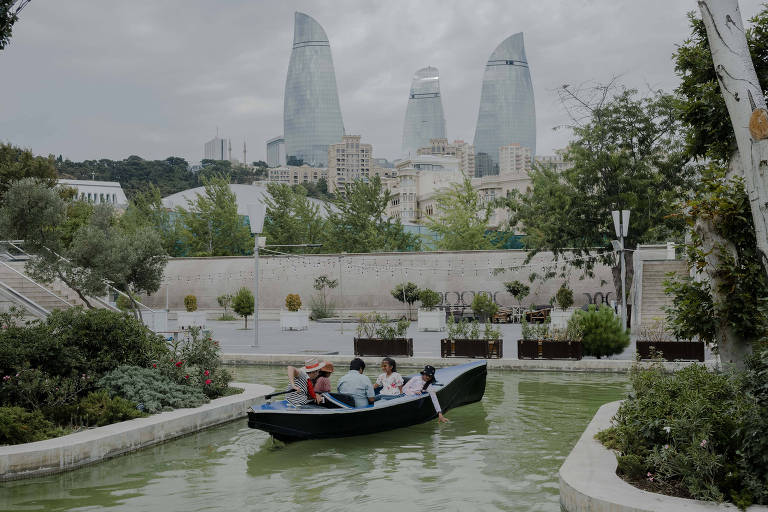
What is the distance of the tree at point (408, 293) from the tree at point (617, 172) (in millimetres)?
7511

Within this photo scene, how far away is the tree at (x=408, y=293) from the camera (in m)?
34.1

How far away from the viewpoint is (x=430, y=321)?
28.8 metres

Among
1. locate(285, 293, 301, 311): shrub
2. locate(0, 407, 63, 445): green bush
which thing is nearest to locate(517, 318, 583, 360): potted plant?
locate(0, 407, 63, 445): green bush

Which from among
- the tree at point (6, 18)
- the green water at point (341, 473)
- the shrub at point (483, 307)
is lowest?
the green water at point (341, 473)

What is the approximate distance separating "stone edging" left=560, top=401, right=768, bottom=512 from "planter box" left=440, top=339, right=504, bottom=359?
986 centimetres

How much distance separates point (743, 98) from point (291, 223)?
46.4 metres

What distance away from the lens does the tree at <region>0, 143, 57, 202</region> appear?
36.6m

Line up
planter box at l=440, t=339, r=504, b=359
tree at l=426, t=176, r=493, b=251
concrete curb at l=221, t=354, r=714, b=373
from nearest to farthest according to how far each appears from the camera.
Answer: concrete curb at l=221, t=354, r=714, b=373, planter box at l=440, t=339, r=504, b=359, tree at l=426, t=176, r=493, b=251

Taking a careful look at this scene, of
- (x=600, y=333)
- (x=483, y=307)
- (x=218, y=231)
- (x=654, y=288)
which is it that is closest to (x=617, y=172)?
(x=654, y=288)

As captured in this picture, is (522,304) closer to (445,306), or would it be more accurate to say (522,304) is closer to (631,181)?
(445,306)

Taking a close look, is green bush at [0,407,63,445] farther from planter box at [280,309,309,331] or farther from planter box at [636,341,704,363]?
planter box at [280,309,309,331]

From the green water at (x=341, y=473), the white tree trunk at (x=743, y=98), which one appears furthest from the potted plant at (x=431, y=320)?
the white tree trunk at (x=743, y=98)

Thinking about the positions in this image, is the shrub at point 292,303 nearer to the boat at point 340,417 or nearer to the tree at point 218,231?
the tree at point 218,231

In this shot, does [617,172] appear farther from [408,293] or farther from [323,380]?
[323,380]
